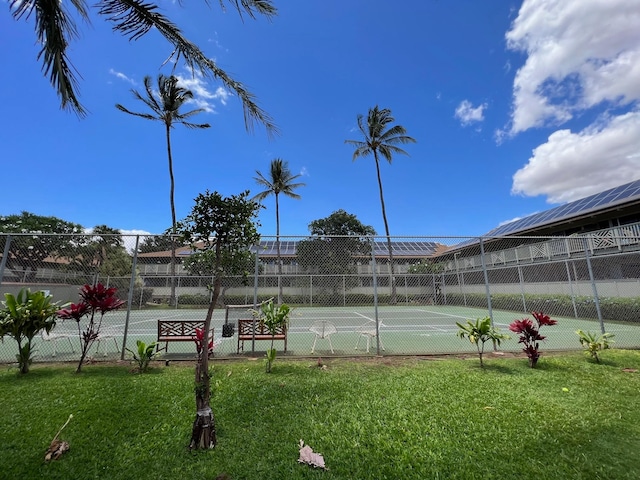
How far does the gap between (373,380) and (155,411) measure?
301 cm

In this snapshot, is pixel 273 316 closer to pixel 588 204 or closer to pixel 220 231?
pixel 220 231

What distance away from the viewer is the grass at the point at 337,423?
7.82 ft

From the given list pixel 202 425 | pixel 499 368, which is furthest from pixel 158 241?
pixel 499 368

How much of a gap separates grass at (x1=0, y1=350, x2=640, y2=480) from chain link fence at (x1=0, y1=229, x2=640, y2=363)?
5.32ft

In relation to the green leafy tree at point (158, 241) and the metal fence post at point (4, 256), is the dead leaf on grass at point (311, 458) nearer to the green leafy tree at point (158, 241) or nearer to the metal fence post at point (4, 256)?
the green leafy tree at point (158, 241)

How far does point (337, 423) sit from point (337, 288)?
10322 mm

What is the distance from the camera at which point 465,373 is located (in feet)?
15.8

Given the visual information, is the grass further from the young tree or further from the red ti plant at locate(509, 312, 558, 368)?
the young tree

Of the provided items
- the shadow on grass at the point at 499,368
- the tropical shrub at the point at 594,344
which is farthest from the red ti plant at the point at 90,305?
the tropical shrub at the point at 594,344

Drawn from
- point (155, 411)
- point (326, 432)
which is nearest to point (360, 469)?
point (326, 432)

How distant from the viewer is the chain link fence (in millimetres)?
6750

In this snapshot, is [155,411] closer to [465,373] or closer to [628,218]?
[465,373]

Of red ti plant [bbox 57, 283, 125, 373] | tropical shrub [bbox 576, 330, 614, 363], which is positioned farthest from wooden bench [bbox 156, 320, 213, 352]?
tropical shrub [bbox 576, 330, 614, 363]

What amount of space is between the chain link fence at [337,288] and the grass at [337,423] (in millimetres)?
1621
